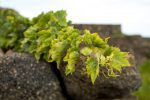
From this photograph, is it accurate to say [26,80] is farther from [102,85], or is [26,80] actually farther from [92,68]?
[92,68]

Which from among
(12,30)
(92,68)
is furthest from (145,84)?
(92,68)

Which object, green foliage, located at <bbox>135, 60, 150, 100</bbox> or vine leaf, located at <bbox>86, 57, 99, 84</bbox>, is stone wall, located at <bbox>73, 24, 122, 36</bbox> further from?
green foliage, located at <bbox>135, 60, 150, 100</bbox>

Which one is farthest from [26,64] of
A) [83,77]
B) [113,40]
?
[113,40]

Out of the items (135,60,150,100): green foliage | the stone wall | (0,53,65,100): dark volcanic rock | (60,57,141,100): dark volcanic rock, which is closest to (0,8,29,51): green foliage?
the stone wall

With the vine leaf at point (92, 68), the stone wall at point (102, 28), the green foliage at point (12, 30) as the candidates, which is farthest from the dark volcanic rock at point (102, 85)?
the green foliage at point (12, 30)

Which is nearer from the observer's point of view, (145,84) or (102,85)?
(102,85)

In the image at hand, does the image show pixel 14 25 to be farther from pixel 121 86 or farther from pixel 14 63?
pixel 121 86

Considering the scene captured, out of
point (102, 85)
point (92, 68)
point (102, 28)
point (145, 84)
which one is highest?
point (102, 28)
